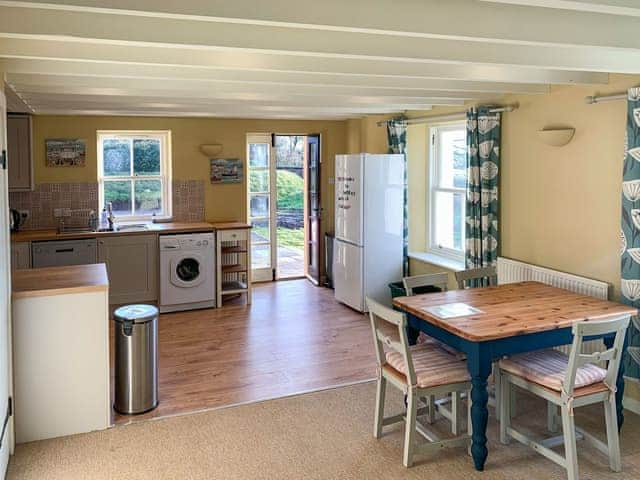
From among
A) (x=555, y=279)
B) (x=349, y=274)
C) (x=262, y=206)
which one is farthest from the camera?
(x=262, y=206)

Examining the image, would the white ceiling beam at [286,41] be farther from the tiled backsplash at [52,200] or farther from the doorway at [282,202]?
the doorway at [282,202]

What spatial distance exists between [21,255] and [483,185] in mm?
4483

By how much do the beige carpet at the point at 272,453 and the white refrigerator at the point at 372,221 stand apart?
2.49 meters

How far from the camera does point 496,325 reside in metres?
3.32

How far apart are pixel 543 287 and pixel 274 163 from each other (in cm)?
455

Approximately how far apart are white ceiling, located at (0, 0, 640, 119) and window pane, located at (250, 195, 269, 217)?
10.7 feet

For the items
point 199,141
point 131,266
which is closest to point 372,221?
point 199,141

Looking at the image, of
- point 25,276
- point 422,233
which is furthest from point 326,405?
point 422,233

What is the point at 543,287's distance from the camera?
4234mm

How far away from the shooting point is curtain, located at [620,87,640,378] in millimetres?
3666

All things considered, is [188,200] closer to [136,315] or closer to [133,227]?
[133,227]

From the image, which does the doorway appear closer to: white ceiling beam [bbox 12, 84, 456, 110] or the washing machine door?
the washing machine door

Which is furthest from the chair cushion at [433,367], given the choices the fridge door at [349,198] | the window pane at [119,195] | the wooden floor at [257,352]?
the window pane at [119,195]

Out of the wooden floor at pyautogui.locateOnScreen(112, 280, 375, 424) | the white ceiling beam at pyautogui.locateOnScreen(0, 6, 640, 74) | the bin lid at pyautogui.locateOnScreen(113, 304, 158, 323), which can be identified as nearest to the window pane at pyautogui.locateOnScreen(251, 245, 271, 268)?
the wooden floor at pyautogui.locateOnScreen(112, 280, 375, 424)
